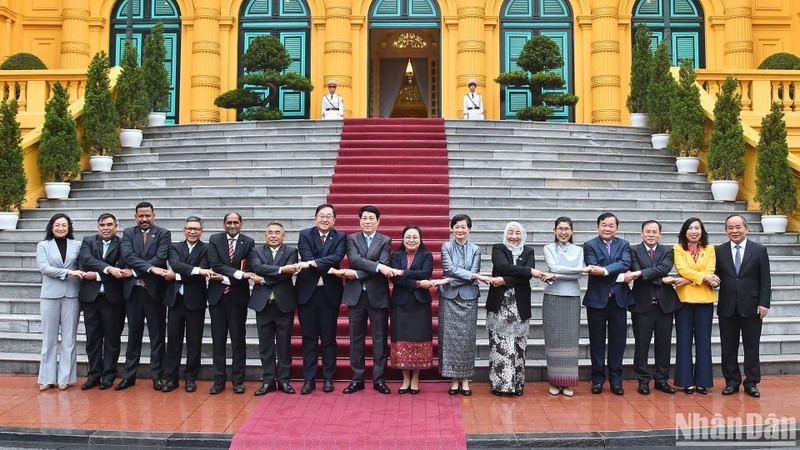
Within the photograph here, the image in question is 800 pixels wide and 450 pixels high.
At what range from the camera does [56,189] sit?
39.6ft

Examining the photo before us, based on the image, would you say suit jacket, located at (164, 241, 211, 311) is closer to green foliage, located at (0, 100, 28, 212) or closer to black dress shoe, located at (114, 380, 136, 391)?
black dress shoe, located at (114, 380, 136, 391)

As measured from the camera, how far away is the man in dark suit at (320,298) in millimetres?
7508

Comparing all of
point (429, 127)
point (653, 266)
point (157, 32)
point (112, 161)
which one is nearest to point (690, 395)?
point (653, 266)

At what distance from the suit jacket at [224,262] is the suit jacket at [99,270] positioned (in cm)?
98

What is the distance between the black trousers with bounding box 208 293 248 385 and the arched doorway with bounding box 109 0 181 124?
1347 centimetres

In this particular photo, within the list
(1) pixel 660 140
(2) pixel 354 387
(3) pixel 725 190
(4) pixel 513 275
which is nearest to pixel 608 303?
(4) pixel 513 275

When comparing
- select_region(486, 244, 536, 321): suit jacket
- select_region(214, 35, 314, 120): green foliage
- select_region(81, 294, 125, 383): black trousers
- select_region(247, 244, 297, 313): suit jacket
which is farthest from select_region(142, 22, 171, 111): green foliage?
select_region(486, 244, 536, 321): suit jacket

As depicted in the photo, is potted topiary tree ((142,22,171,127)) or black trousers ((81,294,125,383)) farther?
potted topiary tree ((142,22,171,127))

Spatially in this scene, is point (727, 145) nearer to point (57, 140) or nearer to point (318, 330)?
point (318, 330)

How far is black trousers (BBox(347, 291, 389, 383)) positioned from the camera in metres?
7.52

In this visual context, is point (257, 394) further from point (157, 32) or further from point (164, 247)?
point (157, 32)

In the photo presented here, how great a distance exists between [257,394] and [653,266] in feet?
13.9

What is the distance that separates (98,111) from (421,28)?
9.78 m

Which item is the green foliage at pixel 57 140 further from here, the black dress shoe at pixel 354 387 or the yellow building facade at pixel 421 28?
the black dress shoe at pixel 354 387
